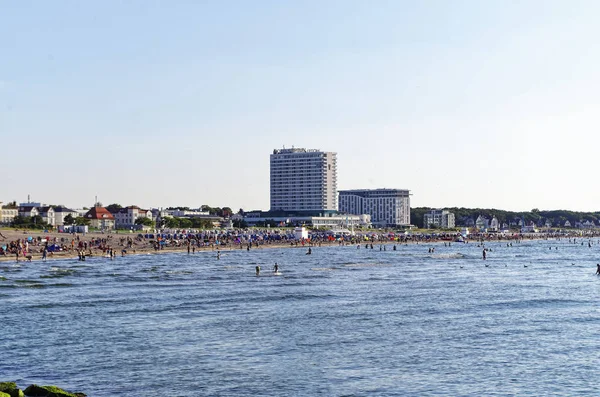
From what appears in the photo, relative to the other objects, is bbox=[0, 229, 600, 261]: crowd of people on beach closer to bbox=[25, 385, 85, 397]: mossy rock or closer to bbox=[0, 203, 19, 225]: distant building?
bbox=[0, 203, 19, 225]: distant building

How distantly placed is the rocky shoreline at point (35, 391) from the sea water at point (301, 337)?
1733 mm

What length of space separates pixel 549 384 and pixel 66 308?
102 feet

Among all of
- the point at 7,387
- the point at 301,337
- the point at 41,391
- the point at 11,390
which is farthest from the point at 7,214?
the point at 11,390

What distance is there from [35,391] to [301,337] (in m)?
14.4

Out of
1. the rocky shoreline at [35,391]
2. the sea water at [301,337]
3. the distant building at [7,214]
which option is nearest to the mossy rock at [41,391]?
the rocky shoreline at [35,391]

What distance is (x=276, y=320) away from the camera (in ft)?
133

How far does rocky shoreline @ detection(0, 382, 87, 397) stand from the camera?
22.9 m

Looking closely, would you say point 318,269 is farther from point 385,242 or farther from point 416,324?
point 385,242

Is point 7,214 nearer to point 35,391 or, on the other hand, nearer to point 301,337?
point 301,337

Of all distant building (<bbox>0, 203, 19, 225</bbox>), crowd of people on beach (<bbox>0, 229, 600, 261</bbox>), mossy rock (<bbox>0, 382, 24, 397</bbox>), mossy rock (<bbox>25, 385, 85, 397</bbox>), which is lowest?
mossy rock (<bbox>25, 385, 85, 397</bbox>)

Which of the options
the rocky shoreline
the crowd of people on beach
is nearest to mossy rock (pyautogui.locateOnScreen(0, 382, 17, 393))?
the rocky shoreline

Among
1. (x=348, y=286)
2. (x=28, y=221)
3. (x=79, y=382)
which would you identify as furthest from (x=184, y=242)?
(x=79, y=382)

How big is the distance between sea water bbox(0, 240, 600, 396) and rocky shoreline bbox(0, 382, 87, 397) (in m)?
1.73

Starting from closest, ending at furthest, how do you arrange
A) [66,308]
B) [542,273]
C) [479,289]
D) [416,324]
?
1. [416,324]
2. [66,308]
3. [479,289]
4. [542,273]
